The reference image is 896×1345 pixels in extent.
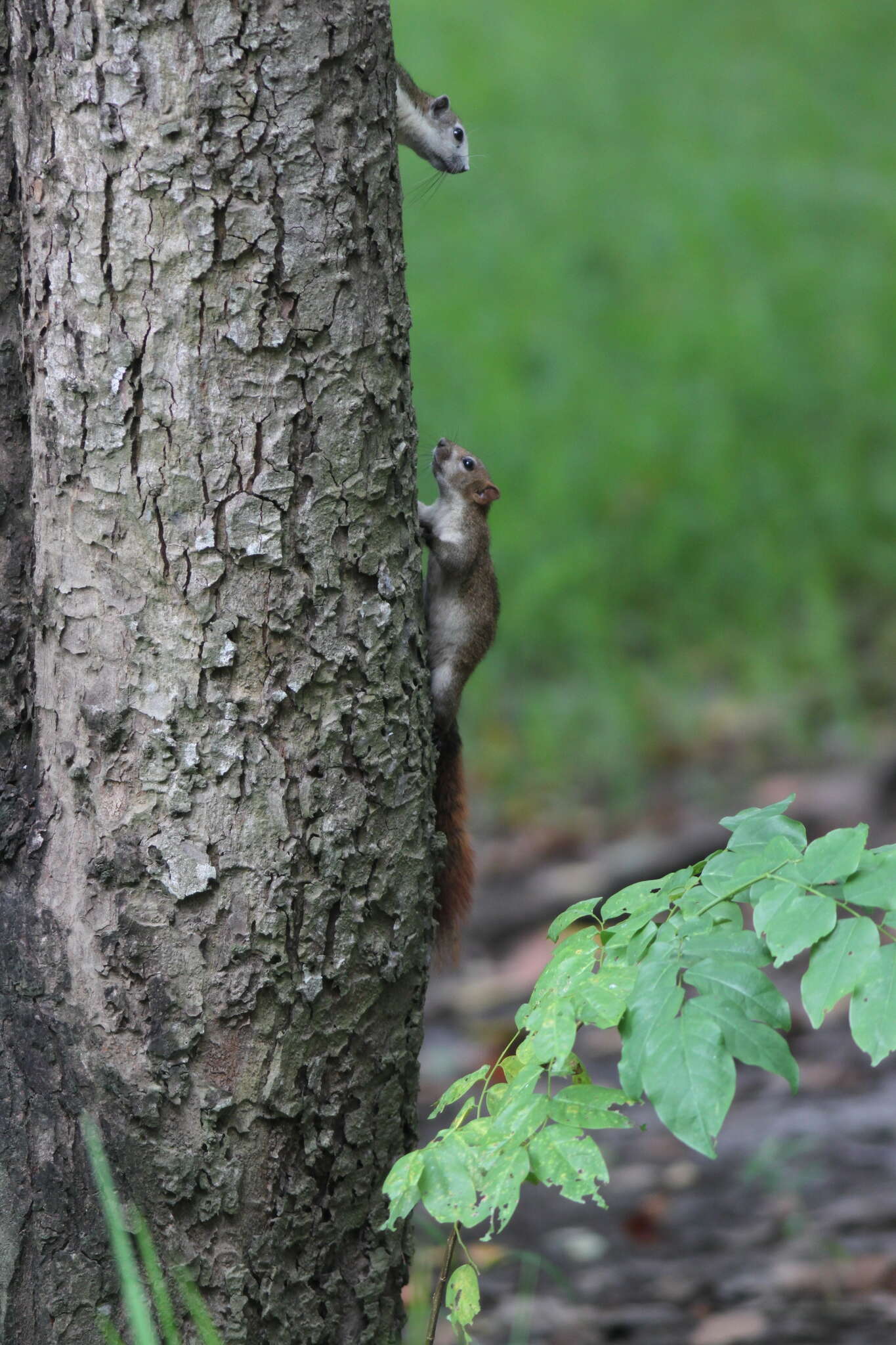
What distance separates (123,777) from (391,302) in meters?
0.70

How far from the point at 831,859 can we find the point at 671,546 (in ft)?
14.9

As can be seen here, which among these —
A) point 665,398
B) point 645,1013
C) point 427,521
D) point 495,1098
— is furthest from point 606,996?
point 665,398

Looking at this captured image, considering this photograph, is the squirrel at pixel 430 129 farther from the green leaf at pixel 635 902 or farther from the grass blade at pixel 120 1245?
the grass blade at pixel 120 1245

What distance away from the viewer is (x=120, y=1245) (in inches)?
65.6

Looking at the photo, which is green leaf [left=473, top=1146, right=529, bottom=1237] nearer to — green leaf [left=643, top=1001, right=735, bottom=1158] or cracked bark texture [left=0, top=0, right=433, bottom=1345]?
green leaf [left=643, top=1001, right=735, bottom=1158]

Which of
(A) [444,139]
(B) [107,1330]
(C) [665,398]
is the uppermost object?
(A) [444,139]

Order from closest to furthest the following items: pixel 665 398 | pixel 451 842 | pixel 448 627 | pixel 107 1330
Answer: pixel 107 1330
pixel 451 842
pixel 448 627
pixel 665 398

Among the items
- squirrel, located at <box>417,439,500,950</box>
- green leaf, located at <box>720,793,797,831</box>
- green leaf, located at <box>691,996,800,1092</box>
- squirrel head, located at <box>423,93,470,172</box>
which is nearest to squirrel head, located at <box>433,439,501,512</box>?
squirrel, located at <box>417,439,500,950</box>

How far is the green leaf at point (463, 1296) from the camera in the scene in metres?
1.68

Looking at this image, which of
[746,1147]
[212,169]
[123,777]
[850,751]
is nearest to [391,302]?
[212,169]

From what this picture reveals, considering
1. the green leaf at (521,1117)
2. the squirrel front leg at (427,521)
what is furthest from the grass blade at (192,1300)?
the squirrel front leg at (427,521)

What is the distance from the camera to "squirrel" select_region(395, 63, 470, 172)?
2297mm

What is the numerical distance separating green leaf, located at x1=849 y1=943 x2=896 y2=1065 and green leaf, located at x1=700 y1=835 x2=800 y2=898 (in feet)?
0.54

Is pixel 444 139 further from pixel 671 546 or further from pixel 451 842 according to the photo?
pixel 671 546
